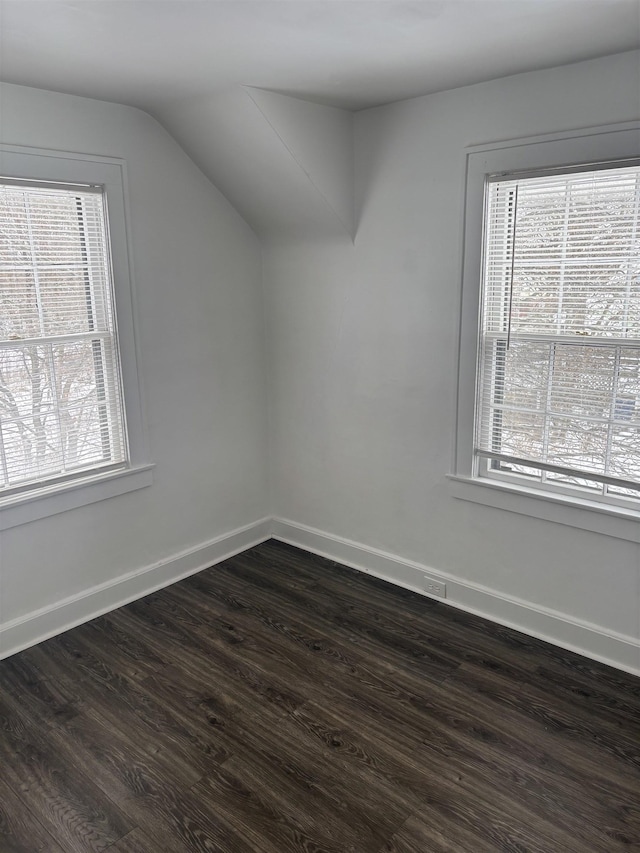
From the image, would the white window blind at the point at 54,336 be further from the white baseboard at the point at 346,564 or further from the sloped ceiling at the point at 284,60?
the white baseboard at the point at 346,564

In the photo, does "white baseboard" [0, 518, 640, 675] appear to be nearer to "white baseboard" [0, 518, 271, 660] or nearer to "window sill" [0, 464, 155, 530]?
"white baseboard" [0, 518, 271, 660]

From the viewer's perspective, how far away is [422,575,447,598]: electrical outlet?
10.6ft

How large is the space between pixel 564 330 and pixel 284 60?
1.53m

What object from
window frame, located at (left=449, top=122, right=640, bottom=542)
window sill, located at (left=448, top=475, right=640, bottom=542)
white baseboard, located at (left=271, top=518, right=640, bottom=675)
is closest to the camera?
window frame, located at (left=449, top=122, right=640, bottom=542)

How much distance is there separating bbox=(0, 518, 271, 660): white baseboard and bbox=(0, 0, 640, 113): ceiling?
231 cm

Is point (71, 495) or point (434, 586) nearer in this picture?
point (71, 495)

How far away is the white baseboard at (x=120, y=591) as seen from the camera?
2883 mm

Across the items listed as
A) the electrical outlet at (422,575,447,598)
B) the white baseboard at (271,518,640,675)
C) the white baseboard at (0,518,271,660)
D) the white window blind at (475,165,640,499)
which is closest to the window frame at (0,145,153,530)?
the white baseboard at (0,518,271,660)

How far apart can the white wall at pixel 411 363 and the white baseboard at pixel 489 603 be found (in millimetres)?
29

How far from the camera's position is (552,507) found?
2.77m

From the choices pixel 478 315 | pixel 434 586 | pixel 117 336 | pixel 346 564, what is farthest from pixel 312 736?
pixel 117 336

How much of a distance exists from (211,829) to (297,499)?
6.95 feet

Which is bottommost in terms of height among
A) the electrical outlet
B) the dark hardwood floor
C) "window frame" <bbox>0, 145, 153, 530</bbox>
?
the dark hardwood floor

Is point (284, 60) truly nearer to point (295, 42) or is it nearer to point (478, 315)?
point (295, 42)
